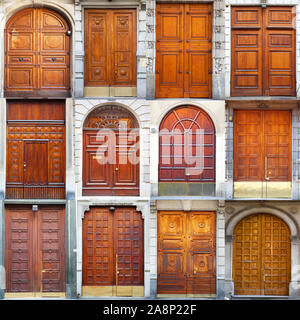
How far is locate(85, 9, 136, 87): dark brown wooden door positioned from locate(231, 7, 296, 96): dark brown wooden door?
2639 millimetres

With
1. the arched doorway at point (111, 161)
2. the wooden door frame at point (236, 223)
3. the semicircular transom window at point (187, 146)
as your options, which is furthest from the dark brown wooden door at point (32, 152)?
the wooden door frame at point (236, 223)

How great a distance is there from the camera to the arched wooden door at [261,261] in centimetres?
1053

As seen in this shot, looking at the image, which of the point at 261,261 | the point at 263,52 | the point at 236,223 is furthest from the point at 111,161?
the point at 263,52

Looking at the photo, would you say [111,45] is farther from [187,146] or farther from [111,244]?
[111,244]

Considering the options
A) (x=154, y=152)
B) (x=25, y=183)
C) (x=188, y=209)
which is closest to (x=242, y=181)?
(x=188, y=209)

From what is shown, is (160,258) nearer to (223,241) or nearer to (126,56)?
(223,241)

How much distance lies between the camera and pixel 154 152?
33.7 ft

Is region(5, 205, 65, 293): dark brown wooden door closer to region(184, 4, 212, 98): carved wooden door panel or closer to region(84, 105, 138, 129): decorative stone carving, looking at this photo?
region(84, 105, 138, 129): decorative stone carving

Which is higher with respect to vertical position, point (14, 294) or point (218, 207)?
point (218, 207)

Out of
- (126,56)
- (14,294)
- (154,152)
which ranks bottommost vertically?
(14,294)

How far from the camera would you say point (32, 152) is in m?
10.4

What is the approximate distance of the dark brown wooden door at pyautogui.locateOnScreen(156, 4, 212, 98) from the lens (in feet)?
34.2

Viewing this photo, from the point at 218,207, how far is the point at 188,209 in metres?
0.76

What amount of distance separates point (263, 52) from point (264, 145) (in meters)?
2.41
